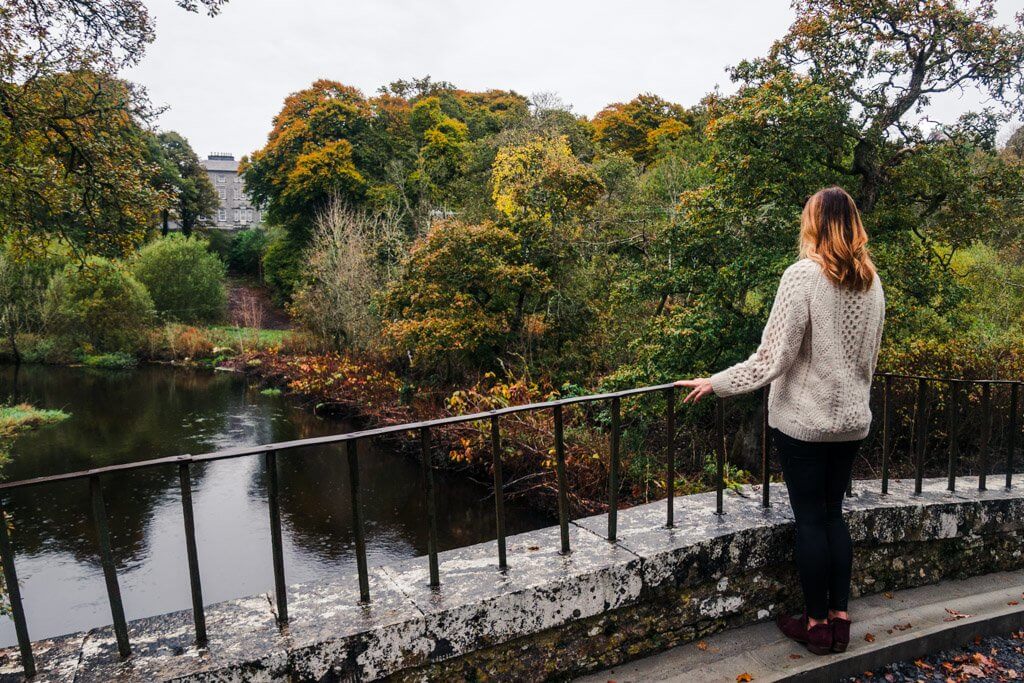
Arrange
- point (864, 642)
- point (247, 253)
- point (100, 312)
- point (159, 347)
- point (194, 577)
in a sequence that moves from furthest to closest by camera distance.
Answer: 1. point (247, 253)
2. point (159, 347)
3. point (100, 312)
4. point (864, 642)
5. point (194, 577)

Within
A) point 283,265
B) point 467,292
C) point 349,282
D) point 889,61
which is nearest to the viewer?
point 889,61

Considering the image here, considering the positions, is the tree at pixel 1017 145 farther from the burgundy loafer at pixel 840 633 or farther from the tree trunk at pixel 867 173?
the burgundy loafer at pixel 840 633

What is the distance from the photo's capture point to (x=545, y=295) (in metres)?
12.9

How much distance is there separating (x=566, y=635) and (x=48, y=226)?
21.9 ft

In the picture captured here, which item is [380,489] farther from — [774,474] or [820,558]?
[820,558]

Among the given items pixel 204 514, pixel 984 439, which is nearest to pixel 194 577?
pixel 984 439

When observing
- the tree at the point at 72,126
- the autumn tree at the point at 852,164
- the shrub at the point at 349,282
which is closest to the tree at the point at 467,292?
the autumn tree at the point at 852,164

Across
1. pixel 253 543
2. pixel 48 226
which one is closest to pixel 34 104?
pixel 48 226

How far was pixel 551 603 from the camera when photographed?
7.64ft

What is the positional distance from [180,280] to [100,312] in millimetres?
5691

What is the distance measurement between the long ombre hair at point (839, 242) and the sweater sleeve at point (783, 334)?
9 cm

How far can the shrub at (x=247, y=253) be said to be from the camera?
145 feet

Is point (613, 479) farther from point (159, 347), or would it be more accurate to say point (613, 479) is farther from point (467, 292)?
point (159, 347)

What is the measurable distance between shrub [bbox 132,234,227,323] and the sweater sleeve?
32.5m
